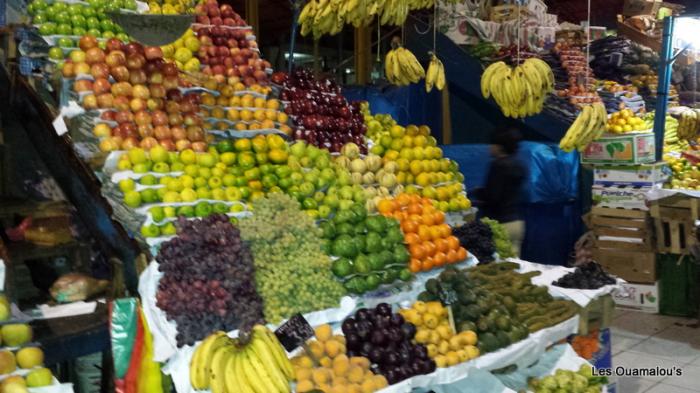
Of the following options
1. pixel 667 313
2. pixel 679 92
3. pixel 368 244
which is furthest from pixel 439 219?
pixel 679 92

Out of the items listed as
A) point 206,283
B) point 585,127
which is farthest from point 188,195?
point 585,127

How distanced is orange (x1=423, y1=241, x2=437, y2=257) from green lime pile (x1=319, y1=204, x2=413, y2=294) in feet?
0.42

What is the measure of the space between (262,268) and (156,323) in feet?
1.84

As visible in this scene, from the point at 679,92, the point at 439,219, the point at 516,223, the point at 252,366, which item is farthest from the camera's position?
the point at 679,92

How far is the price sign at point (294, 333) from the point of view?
300 cm

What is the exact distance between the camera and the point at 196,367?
2.80 metres

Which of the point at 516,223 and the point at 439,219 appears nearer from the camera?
the point at 439,219

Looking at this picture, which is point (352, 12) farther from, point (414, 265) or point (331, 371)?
point (331, 371)

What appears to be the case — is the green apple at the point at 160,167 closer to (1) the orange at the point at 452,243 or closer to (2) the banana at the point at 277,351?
(2) the banana at the point at 277,351

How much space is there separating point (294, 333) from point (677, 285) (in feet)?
16.3

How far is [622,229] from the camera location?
6.86 m

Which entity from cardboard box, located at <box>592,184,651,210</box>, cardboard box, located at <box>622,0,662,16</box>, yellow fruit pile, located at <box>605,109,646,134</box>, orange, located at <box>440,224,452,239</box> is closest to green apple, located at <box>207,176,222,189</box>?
orange, located at <box>440,224,452,239</box>

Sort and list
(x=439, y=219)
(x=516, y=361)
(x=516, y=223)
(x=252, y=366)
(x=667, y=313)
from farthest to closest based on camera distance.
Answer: (x=667, y=313) < (x=516, y=223) < (x=439, y=219) < (x=516, y=361) < (x=252, y=366)

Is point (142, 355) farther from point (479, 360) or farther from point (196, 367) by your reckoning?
point (479, 360)
